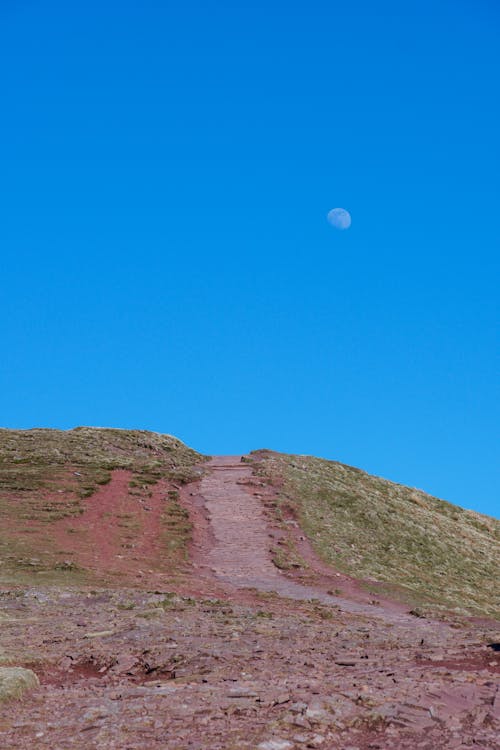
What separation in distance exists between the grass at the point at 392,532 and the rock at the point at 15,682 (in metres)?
20.1

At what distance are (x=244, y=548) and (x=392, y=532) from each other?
454 inches

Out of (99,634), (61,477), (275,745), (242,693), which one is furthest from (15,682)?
(61,477)

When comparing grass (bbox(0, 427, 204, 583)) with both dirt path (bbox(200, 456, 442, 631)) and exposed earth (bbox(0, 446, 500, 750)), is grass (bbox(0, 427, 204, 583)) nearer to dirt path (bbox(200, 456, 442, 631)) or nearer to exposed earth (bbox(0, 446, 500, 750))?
exposed earth (bbox(0, 446, 500, 750))

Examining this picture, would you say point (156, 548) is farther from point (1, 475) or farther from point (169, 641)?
point (169, 641)

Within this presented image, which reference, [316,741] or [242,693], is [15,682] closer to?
[242,693]

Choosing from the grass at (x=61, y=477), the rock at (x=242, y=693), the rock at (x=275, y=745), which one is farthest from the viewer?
the grass at (x=61, y=477)

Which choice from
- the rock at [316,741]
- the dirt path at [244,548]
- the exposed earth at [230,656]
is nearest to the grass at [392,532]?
the dirt path at [244,548]

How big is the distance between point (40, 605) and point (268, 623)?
24.8ft

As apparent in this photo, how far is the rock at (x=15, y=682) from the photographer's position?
11844 mm

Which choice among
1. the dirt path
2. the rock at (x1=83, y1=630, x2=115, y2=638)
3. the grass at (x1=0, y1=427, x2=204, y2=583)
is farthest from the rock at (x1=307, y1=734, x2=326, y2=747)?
the grass at (x1=0, y1=427, x2=204, y2=583)

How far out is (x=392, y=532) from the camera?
138 ft

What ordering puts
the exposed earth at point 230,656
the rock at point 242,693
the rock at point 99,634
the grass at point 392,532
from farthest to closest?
the grass at point 392,532, the rock at point 99,634, the rock at point 242,693, the exposed earth at point 230,656

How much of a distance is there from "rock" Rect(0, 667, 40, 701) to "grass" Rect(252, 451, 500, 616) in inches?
792

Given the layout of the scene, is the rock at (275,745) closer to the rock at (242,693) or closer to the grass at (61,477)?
the rock at (242,693)
